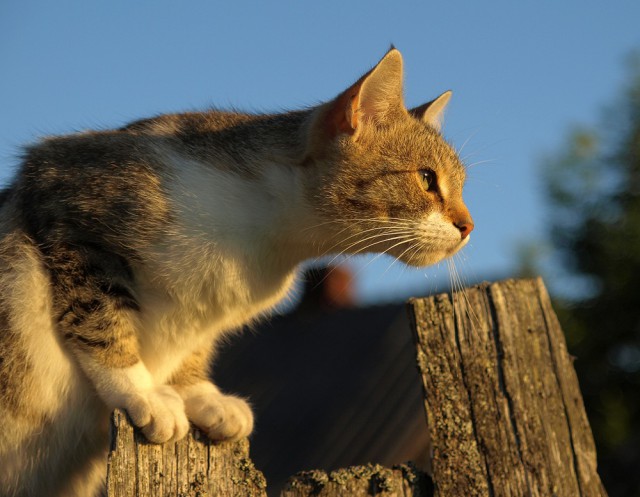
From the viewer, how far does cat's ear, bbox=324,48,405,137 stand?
2.98 m

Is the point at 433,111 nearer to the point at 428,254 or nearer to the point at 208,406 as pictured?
the point at 428,254

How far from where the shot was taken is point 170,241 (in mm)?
2898

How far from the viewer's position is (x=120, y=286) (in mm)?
2844

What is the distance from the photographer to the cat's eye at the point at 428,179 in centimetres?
317

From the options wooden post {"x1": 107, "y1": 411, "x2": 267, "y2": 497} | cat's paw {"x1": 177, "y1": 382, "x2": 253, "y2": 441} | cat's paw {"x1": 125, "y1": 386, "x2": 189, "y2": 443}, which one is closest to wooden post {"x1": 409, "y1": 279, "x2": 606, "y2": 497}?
wooden post {"x1": 107, "y1": 411, "x2": 267, "y2": 497}

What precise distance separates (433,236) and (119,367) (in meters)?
1.25

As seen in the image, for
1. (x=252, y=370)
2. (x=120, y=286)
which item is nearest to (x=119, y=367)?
(x=120, y=286)

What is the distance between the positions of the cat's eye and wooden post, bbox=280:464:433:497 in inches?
49.3

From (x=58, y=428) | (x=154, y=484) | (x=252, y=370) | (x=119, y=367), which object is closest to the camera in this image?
(x=154, y=484)

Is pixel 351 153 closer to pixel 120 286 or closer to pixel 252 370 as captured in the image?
pixel 120 286

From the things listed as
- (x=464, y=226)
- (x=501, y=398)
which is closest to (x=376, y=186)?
(x=464, y=226)

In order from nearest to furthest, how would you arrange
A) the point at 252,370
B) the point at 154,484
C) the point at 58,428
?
1. the point at 154,484
2. the point at 58,428
3. the point at 252,370

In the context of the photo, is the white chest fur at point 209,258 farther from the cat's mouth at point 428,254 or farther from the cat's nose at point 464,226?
the cat's nose at point 464,226

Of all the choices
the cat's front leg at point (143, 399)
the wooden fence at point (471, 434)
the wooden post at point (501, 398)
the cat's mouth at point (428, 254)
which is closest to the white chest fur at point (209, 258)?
the cat's front leg at point (143, 399)
